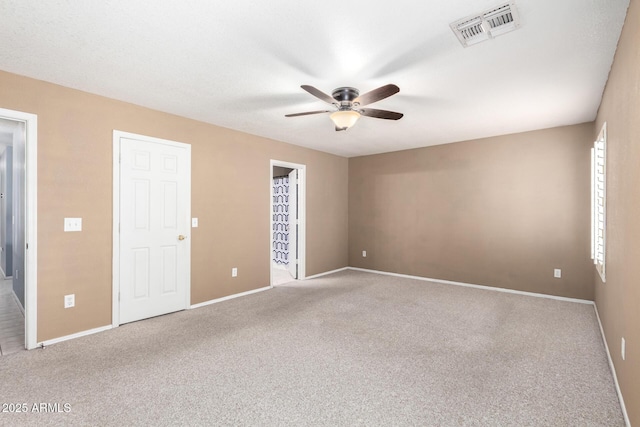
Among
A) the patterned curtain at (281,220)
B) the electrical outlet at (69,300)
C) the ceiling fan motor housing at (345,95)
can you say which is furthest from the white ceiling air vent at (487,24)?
the patterned curtain at (281,220)

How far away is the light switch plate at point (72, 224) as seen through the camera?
3.04 m

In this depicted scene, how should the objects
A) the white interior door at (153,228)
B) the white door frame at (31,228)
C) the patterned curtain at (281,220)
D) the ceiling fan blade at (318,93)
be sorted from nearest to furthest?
the ceiling fan blade at (318,93) → the white door frame at (31,228) → the white interior door at (153,228) → the patterned curtain at (281,220)

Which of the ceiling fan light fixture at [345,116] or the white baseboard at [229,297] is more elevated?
the ceiling fan light fixture at [345,116]

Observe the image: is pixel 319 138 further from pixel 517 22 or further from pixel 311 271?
pixel 517 22

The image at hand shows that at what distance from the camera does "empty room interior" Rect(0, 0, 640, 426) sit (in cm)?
199

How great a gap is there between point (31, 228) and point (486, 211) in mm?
5677

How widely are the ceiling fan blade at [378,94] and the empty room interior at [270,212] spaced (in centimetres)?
2

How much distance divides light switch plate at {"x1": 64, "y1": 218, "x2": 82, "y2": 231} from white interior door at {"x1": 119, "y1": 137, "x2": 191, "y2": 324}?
38 centimetres

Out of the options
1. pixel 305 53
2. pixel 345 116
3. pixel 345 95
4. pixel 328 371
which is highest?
pixel 305 53

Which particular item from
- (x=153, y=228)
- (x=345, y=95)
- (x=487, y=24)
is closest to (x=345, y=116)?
(x=345, y=95)

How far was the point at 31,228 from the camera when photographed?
2830 mm

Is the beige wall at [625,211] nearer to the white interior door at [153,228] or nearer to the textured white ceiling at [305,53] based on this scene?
the textured white ceiling at [305,53]

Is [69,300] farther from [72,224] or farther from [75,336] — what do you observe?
[72,224]

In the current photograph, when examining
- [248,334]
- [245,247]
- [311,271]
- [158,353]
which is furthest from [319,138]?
[158,353]
